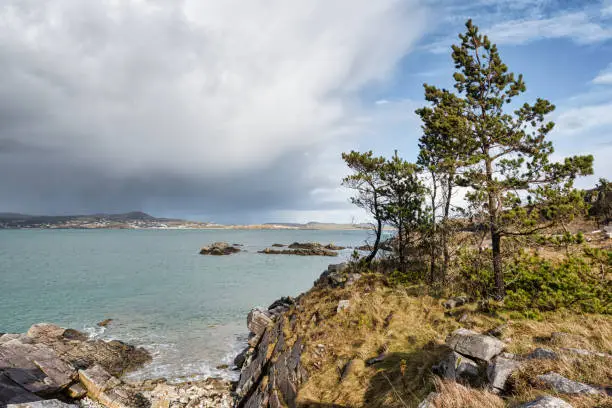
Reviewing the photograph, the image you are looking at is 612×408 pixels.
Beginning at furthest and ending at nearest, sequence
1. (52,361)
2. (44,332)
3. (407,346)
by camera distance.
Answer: (44,332), (52,361), (407,346)

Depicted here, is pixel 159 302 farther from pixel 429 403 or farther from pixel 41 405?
pixel 429 403

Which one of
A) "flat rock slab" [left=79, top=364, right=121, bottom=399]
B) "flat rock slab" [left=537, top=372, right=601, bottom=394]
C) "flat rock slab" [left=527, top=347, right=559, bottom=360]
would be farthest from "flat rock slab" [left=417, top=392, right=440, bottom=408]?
"flat rock slab" [left=79, top=364, right=121, bottom=399]

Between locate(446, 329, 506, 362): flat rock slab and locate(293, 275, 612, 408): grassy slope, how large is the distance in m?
0.91

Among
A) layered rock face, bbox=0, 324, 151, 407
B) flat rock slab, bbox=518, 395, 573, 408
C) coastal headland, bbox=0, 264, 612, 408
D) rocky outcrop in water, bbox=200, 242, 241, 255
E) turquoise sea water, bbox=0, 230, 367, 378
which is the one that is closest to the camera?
flat rock slab, bbox=518, 395, 573, 408

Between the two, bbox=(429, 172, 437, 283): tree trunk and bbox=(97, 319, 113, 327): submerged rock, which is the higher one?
bbox=(429, 172, 437, 283): tree trunk

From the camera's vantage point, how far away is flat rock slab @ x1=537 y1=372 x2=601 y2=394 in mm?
5533

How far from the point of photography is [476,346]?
27.3 ft

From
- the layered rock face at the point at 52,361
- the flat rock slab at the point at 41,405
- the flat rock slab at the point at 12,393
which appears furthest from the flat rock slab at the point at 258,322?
the flat rock slab at the point at 12,393

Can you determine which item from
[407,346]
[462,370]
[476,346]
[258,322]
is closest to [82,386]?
[258,322]

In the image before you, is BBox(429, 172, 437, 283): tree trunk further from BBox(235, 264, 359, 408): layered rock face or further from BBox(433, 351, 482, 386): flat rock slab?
BBox(433, 351, 482, 386): flat rock slab

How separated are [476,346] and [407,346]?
3.71 m

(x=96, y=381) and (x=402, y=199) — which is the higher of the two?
(x=402, y=199)

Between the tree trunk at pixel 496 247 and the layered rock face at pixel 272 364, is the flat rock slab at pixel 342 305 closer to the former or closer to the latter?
the layered rock face at pixel 272 364

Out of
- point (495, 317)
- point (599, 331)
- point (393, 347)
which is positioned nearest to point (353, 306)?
point (393, 347)
